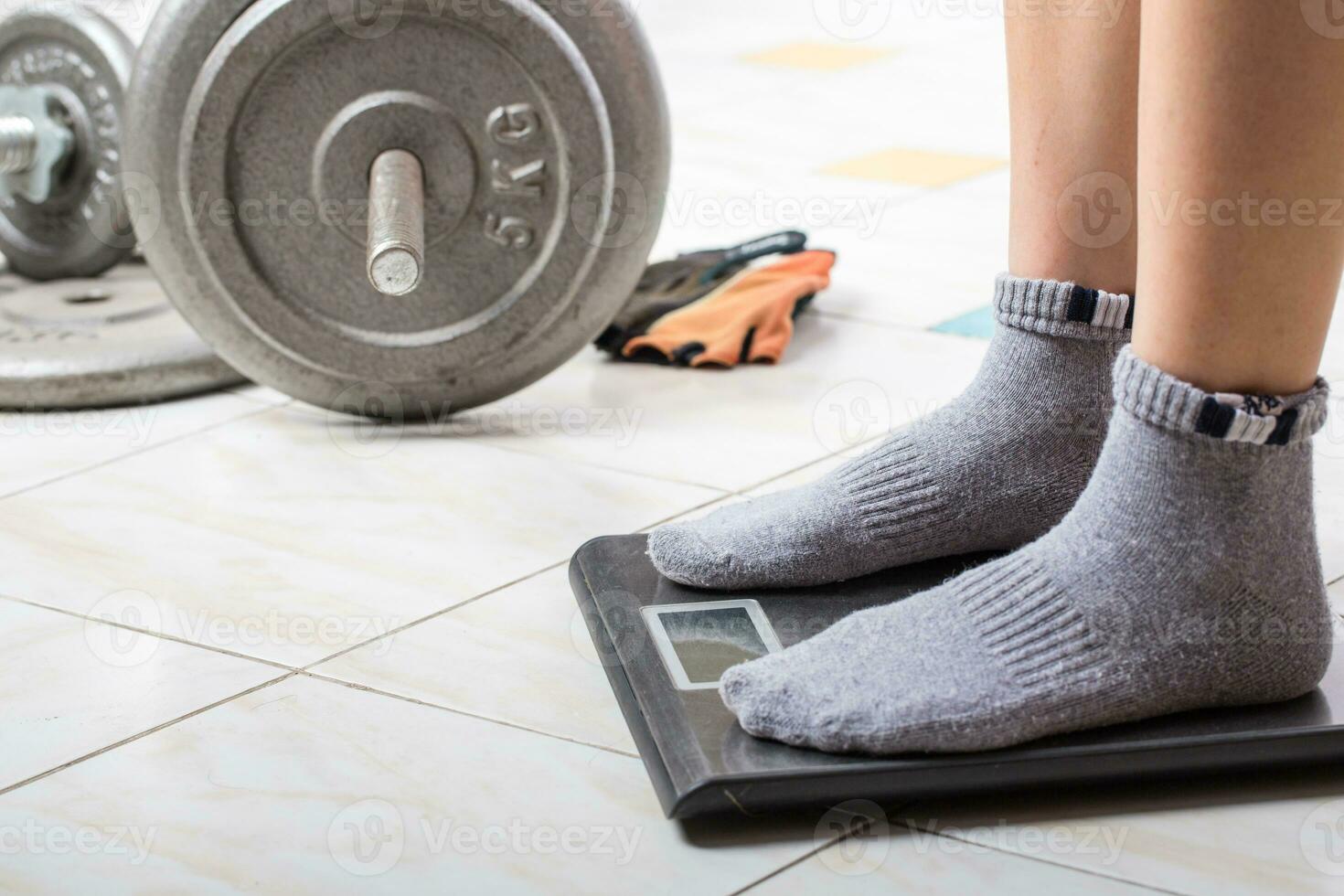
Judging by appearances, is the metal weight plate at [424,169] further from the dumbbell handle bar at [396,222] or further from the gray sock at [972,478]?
the gray sock at [972,478]

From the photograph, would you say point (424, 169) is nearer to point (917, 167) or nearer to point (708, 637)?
point (708, 637)

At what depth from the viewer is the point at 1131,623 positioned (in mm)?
761

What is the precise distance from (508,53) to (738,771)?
2.45 feet

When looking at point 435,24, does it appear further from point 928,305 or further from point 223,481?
point 928,305

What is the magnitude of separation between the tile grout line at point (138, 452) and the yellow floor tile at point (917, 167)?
123 cm

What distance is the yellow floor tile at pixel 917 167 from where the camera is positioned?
7.69ft

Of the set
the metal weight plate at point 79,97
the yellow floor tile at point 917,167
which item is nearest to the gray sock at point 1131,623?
the metal weight plate at point 79,97

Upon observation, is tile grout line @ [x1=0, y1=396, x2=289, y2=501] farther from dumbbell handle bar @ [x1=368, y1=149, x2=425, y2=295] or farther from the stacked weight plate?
dumbbell handle bar @ [x1=368, y1=149, x2=425, y2=295]

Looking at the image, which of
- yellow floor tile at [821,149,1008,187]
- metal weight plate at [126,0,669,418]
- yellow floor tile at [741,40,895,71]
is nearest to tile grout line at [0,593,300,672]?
metal weight plate at [126,0,669,418]

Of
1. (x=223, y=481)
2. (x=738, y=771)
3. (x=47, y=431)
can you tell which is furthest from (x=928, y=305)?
(x=738, y=771)

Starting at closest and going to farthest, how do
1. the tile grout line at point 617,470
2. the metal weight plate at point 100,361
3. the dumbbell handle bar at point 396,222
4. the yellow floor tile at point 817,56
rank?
the dumbbell handle bar at point 396,222 → the tile grout line at point 617,470 → the metal weight plate at point 100,361 → the yellow floor tile at point 817,56

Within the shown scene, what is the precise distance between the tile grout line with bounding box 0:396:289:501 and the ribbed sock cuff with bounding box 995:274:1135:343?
794 mm

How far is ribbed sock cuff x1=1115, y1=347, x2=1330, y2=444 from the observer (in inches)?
28.5

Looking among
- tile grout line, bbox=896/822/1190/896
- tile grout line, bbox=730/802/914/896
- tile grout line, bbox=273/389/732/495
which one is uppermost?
tile grout line, bbox=273/389/732/495
